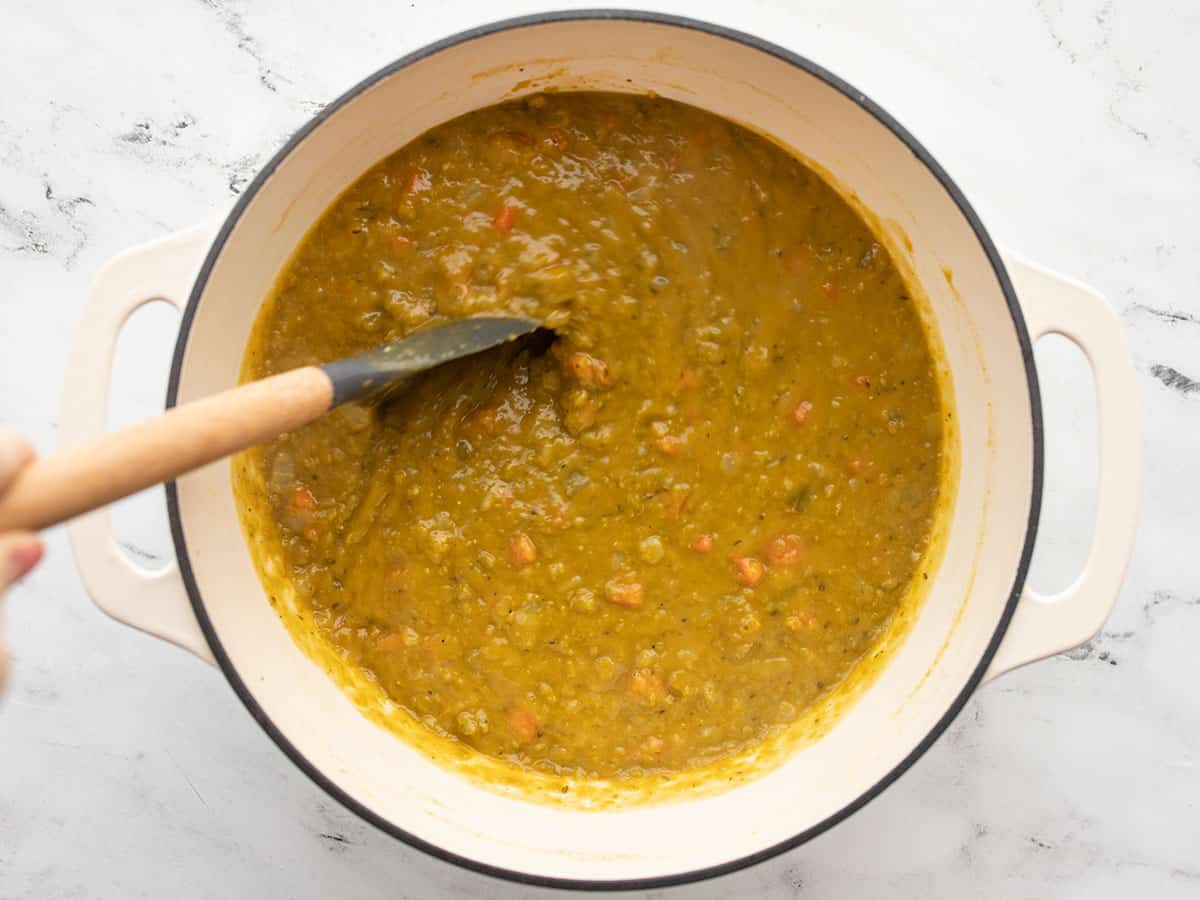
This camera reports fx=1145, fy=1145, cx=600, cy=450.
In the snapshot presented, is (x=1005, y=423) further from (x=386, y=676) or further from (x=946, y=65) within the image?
(x=386, y=676)

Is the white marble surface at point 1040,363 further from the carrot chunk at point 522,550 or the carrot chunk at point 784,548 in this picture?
the carrot chunk at point 522,550

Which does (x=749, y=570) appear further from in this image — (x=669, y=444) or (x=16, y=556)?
(x=16, y=556)

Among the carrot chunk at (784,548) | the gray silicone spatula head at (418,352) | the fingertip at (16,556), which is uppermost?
the gray silicone spatula head at (418,352)

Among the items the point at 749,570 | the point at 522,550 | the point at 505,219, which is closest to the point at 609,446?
the point at 522,550

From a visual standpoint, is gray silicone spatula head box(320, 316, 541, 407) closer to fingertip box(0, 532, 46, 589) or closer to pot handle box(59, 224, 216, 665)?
pot handle box(59, 224, 216, 665)

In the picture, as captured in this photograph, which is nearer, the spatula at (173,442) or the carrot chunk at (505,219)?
the spatula at (173,442)

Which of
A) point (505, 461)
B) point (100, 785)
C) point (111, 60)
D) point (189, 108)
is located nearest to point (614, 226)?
point (505, 461)

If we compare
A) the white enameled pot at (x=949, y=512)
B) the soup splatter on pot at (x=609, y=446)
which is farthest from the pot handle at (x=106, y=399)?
the soup splatter on pot at (x=609, y=446)

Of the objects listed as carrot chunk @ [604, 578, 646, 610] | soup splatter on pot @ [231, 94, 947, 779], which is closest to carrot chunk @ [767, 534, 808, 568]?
soup splatter on pot @ [231, 94, 947, 779]
